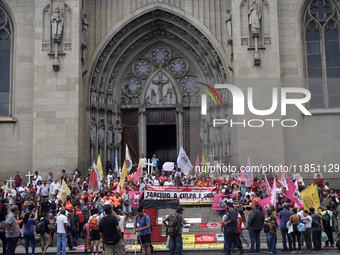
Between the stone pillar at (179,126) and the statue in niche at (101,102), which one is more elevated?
the statue in niche at (101,102)

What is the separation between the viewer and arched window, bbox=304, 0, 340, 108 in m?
29.8

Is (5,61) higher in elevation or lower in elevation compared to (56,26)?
lower

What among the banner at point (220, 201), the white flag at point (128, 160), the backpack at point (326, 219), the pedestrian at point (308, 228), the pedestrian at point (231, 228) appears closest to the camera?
the pedestrian at point (231, 228)

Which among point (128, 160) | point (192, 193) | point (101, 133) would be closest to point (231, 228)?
point (192, 193)

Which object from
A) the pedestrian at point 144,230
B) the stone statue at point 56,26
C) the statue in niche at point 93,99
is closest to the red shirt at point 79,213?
the pedestrian at point 144,230

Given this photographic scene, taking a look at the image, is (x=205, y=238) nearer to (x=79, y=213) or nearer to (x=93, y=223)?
(x=93, y=223)

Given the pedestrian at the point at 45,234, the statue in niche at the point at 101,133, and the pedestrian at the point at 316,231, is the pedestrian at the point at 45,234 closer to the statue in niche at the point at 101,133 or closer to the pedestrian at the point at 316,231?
the pedestrian at the point at 316,231

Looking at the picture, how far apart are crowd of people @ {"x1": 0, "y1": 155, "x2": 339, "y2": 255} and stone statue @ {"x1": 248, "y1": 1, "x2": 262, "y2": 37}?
7.96 metres

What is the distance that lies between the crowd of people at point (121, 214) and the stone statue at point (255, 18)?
796 centimetres

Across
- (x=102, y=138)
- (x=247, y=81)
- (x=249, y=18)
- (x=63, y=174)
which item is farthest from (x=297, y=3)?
(x=63, y=174)

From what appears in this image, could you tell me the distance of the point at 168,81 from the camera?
32.5m

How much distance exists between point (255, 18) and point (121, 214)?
13.9 meters

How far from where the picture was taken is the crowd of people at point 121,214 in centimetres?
1554

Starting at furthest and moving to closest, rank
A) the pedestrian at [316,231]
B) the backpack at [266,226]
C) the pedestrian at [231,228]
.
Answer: the pedestrian at [316,231], the backpack at [266,226], the pedestrian at [231,228]
